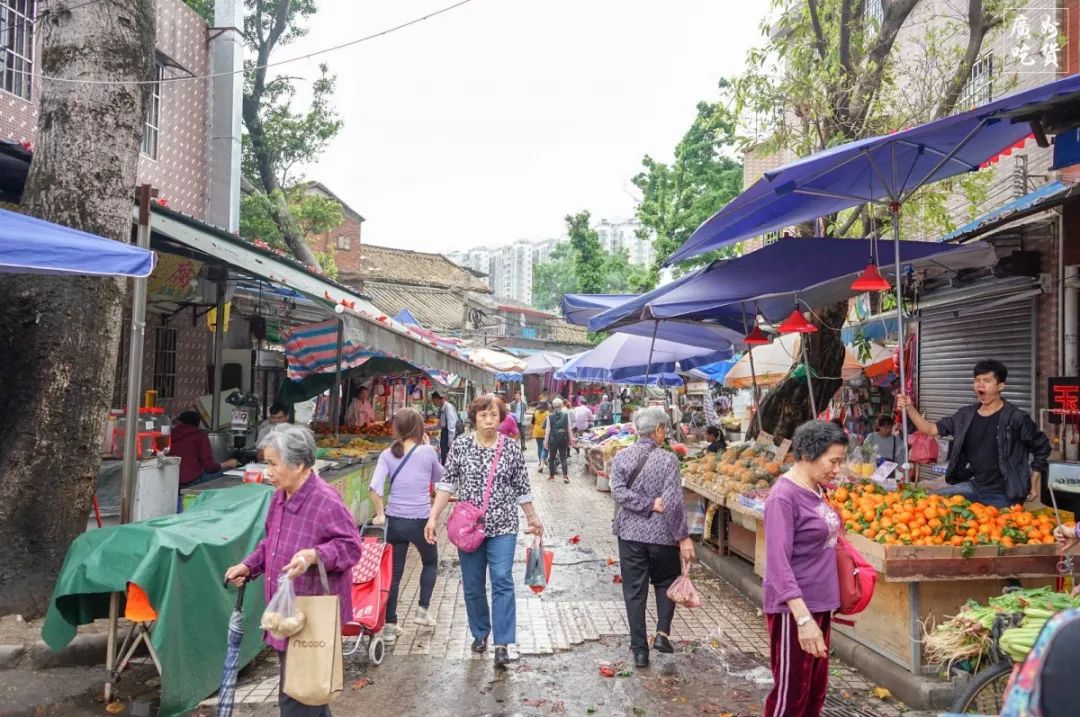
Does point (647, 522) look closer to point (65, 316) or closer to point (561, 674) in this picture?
point (561, 674)

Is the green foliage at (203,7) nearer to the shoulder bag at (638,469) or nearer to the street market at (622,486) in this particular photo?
the street market at (622,486)

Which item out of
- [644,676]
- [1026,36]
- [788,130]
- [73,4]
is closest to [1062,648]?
[644,676]

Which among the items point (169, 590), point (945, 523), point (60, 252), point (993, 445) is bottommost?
point (169, 590)

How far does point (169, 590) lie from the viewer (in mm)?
4695

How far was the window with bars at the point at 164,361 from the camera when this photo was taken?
38.4ft

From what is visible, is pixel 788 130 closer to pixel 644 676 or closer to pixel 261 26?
pixel 644 676

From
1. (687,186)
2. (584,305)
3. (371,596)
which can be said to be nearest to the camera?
(371,596)

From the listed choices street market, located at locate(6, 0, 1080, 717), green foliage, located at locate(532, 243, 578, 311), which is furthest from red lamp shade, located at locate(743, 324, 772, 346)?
green foliage, located at locate(532, 243, 578, 311)

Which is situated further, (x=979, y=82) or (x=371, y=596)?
(x=979, y=82)

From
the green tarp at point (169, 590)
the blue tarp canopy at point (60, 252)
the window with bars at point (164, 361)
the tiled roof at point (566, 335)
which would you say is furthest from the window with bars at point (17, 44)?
the tiled roof at point (566, 335)

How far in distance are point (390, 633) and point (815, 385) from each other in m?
6.82

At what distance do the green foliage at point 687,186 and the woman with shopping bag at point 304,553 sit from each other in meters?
25.5

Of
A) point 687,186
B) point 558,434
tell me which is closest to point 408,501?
point 558,434

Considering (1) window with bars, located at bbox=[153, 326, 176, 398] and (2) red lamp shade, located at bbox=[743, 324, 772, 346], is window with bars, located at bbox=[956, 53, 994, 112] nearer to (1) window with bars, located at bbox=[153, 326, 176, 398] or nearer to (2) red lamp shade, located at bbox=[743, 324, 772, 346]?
(2) red lamp shade, located at bbox=[743, 324, 772, 346]
